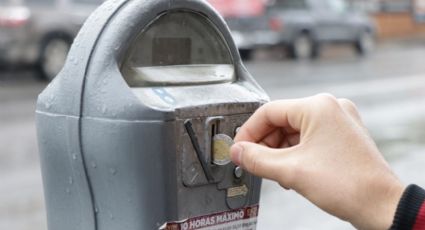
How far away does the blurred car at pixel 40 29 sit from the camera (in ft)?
41.0

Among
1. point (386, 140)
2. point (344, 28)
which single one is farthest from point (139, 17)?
point (344, 28)

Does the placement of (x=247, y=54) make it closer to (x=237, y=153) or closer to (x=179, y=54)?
(x=179, y=54)

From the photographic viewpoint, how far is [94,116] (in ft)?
6.49

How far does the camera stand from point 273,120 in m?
1.81

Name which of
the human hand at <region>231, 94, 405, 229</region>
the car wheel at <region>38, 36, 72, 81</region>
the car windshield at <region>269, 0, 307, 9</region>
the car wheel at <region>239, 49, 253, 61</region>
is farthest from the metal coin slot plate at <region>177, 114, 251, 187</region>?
the car windshield at <region>269, 0, 307, 9</region>

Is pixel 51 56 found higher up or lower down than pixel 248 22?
lower down

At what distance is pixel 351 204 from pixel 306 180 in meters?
0.11

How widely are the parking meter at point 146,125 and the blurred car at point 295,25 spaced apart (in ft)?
49.8

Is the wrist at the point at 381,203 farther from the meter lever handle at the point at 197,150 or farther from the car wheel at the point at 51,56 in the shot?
the car wheel at the point at 51,56

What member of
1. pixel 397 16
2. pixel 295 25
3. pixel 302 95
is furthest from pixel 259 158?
pixel 397 16

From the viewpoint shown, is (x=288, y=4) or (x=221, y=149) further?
(x=288, y=4)

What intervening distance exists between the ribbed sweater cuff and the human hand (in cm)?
1

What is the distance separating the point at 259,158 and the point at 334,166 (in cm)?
19

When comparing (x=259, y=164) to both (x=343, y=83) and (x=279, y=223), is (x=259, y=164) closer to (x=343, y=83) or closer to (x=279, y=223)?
(x=279, y=223)
